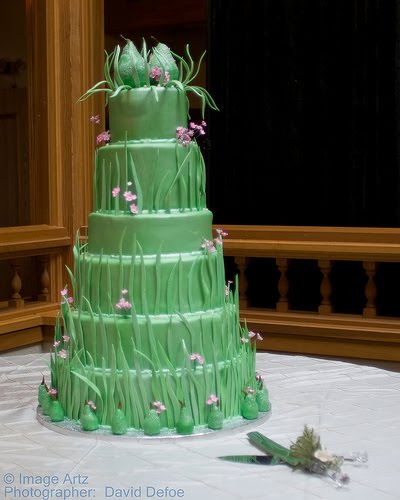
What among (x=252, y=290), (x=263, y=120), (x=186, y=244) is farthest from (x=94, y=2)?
(x=186, y=244)

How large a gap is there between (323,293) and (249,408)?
1.65 meters

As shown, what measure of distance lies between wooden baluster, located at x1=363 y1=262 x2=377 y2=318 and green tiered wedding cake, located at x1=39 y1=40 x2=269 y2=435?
4.80ft

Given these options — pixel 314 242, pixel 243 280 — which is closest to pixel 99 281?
pixel 314 242

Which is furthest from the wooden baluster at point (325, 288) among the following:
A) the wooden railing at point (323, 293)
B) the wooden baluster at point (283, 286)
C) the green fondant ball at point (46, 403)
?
the green fondant ball at point (46, 403)

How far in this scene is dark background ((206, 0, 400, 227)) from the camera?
3.83m

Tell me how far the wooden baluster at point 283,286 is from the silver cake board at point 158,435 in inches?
64.4

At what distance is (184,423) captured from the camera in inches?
84.3

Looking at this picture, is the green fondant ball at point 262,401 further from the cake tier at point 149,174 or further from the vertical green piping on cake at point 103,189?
the vertical green piping on cake at point 103,189

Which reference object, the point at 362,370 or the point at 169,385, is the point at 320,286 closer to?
the point at 362,370

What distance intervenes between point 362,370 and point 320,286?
3.66ft

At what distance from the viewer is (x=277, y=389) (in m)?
2.69

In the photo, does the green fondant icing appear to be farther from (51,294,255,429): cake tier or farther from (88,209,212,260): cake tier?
(88,209,212,260): cake tier

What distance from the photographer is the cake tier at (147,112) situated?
232cm

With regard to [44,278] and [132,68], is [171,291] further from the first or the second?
[44,278]
